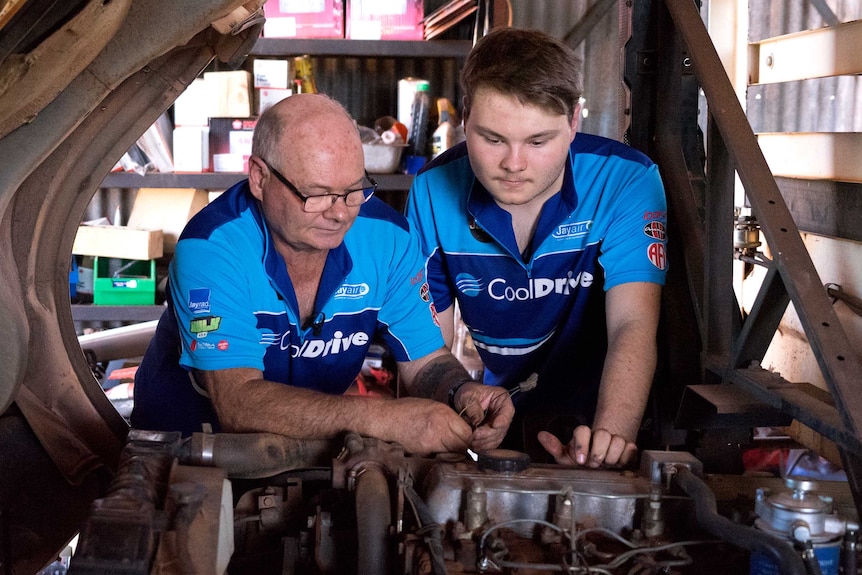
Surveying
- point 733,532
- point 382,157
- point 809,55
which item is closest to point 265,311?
point 733,532

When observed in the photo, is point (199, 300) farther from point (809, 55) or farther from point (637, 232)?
point (809, 55)

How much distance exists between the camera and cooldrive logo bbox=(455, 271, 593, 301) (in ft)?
7.27

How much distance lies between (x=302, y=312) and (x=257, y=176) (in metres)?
0.33

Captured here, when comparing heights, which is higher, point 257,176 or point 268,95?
point 268,95

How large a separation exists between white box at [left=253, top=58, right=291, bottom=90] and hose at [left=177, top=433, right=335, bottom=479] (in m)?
3.30

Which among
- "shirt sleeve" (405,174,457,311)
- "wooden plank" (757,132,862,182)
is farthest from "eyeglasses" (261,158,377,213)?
"wooden plank" (757,132,862,182)

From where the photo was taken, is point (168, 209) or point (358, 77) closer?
point (168, 209)

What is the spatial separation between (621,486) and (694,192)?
1076 millimetres

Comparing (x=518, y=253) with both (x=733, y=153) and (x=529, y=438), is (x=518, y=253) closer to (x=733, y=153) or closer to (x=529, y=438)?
(x=529, y=438)

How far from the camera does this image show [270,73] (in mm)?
4582

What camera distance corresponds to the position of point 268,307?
1.97m

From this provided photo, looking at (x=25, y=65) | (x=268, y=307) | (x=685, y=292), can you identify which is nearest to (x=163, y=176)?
(x=268, y=307)

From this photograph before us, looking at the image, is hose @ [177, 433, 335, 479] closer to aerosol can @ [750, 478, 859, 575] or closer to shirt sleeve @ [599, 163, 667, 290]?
aerosol can @ [750, 478, 859, 575]

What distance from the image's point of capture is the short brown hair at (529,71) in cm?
190
